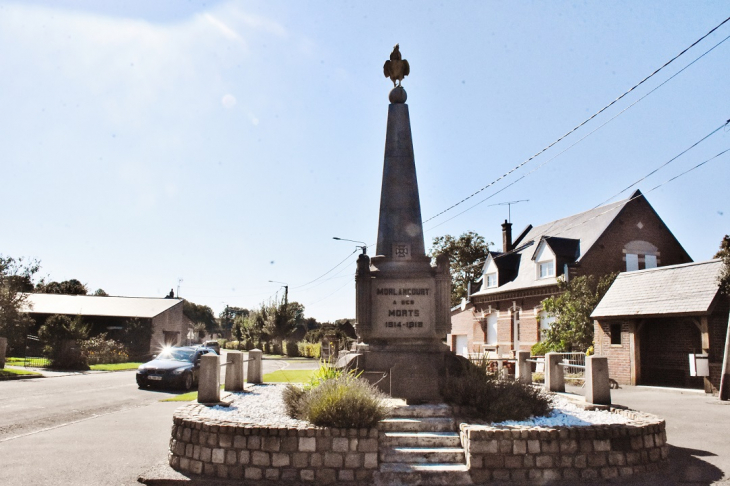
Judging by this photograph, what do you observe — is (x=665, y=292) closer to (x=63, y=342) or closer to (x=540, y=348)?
(x=540, y=348)

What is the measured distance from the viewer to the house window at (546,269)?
28.3 meters

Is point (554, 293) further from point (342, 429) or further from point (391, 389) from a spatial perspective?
point (342, 429)

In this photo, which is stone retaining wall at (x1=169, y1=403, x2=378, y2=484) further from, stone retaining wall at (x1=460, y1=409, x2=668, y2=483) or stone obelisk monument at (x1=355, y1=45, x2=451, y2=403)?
stone obelisk monument at (x1=355, y1=45, x2=451, y2=403)

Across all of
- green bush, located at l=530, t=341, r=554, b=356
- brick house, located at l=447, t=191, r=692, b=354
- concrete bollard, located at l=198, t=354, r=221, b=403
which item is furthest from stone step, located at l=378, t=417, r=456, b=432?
Answer: brick house, located at l=447, t=191, r=692, b=354

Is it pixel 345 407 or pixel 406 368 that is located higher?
pixel 406 368

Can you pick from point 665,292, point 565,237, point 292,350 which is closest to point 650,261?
point 565,237

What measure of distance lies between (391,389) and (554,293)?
20.8m

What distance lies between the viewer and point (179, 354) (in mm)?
18906

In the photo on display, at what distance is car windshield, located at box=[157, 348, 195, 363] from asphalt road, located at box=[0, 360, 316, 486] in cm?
251

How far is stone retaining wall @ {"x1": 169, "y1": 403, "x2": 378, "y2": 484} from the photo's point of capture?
6.56 meters

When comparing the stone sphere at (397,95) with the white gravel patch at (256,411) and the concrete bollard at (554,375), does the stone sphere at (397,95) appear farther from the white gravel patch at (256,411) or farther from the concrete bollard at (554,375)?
the concrete bollard at (554,375)

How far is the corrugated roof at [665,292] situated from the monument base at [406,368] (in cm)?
1178

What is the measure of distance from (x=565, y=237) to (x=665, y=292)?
11308 millimetres

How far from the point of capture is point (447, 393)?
8.49 meters
